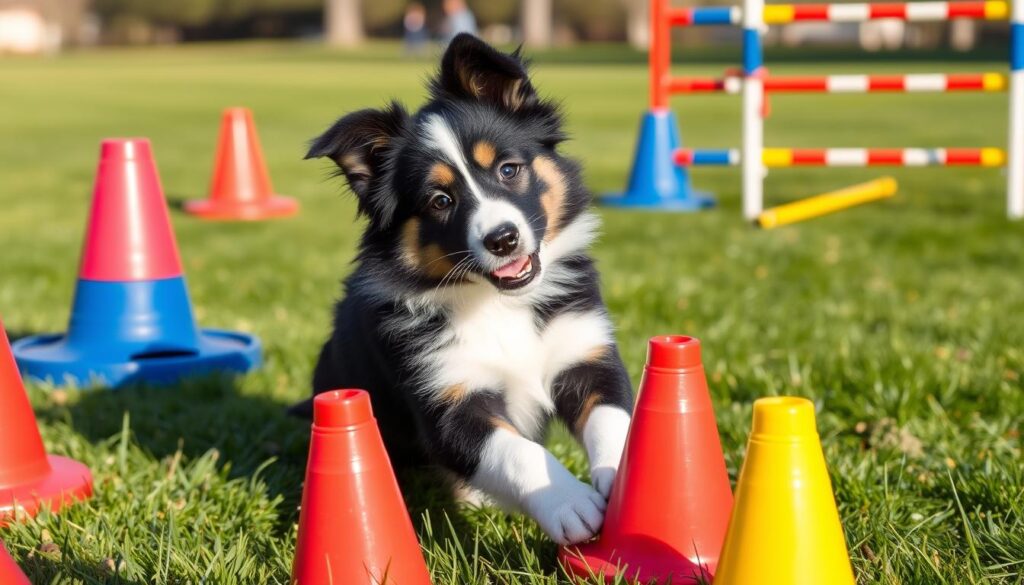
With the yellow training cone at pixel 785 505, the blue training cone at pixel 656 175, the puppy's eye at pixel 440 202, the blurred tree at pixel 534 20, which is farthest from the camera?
the blurred tree at pixel 534 20

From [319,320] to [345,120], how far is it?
246 cm

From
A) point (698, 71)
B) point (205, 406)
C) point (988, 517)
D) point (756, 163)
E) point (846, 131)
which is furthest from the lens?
point (698, 71)

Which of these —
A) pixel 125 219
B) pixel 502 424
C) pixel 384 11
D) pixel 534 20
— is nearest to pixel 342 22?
pixel 384 11

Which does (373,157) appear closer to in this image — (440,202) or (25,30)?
(440,202)

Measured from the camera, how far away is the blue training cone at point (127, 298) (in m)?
4.34

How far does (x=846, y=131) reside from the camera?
1506 centimetres

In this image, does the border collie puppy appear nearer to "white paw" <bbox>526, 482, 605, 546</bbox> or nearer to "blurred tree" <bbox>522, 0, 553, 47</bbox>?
"white paw" <bbox>526, 482, 605, 546</bbox>

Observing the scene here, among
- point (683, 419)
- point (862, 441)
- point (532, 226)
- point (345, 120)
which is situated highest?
point (345, 120)

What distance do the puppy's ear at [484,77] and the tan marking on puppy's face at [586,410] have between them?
92 centimetres

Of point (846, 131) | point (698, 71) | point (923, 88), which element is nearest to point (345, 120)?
point (923, 88)

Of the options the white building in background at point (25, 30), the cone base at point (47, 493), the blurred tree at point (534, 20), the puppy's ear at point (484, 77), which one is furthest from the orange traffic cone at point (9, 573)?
the white building in background at point (25, 30)

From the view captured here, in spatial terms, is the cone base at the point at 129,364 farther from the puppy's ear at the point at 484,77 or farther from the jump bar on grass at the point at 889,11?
the jump bar on grass at the point at 889,11

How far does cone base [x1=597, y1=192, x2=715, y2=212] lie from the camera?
345 inches

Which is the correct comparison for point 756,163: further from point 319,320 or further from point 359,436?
point 359,436
